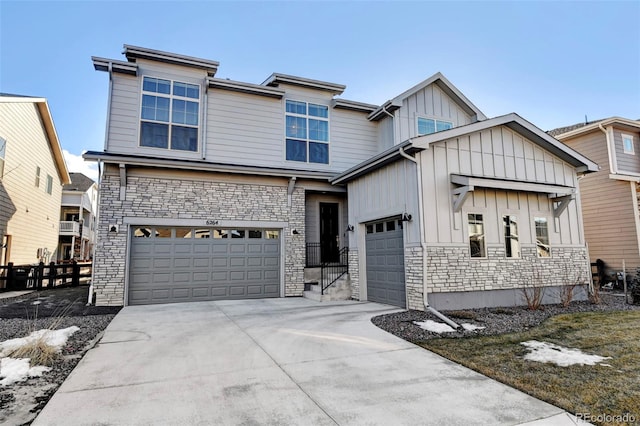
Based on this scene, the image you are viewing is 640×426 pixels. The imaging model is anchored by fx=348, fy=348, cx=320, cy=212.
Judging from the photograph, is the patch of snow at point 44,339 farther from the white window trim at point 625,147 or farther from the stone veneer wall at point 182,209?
the white window trim at point 625,147

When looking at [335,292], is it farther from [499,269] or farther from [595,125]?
[595,125]

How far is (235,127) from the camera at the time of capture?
11.9 m

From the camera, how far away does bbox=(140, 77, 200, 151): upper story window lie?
10930 mm

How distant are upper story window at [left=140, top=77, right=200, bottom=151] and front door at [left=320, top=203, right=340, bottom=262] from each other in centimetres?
500

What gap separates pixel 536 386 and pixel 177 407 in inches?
147

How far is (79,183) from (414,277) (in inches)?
1281

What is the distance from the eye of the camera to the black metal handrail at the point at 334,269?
36.4 ft

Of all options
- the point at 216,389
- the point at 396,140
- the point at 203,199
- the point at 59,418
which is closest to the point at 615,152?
the point at 396,140

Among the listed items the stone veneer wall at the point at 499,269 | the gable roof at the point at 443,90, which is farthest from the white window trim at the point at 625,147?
the stone veneer wall at the point at 499,269

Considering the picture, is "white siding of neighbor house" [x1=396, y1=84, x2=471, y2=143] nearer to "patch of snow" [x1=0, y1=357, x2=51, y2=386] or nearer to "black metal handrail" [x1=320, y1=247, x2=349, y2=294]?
"black metal handrail" [x1=320, y1=247, x2=349, y2=294]

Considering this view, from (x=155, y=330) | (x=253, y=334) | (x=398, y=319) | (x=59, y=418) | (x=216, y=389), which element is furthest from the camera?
(x=398, y=319)

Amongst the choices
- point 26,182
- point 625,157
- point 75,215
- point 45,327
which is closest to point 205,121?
point 45,327

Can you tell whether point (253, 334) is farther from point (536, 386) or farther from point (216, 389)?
point (536, 386)

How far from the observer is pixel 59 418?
307 cm
